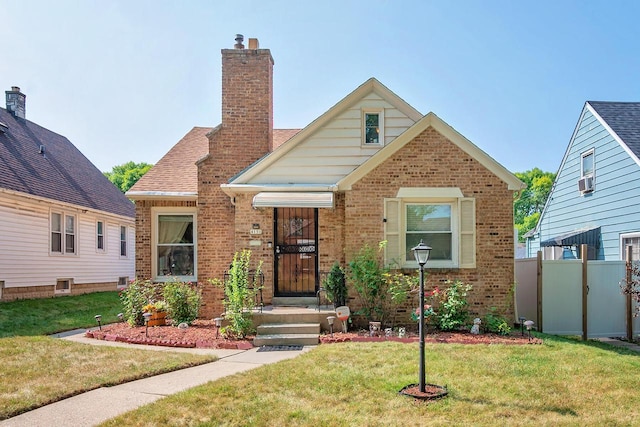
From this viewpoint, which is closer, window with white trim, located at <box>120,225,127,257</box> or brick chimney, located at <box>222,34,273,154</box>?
brick chimney, located at <box>222,34,273,154</box>

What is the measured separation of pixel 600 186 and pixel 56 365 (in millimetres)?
14295

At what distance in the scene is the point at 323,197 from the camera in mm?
9945

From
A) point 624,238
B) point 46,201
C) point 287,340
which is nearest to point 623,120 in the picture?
point 624,238

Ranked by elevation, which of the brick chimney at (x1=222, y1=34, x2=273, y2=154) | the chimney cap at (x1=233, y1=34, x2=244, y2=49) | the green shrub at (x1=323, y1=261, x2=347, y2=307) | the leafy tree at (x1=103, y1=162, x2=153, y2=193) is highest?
the leafy tree at (x1=103, y1=162, x2=153, y2=193)

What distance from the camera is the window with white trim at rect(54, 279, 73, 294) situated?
1691 centimetres

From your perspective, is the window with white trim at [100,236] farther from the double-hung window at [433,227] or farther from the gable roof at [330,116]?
the double-hung window at [433,227]

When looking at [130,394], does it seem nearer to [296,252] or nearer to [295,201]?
[295,201]

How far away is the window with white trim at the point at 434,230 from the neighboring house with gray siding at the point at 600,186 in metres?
5.62

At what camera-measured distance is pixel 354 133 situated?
36.3ft

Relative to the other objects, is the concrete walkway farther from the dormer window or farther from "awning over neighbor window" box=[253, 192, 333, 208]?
the dormer window

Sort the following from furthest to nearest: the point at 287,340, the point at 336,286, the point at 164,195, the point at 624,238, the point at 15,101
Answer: the point at 15,101
the point at 624,238
the point at 164,195
the point at 336,286
the point at 287,340

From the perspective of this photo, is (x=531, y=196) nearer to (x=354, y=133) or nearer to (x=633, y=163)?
(x=633, y=163)

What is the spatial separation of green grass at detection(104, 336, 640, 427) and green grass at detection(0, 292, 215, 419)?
49.3 inches

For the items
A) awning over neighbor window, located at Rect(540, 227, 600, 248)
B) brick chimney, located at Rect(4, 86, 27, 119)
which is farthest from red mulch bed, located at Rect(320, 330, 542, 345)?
brick chimney, located at Rect(4, 86, 27, 119)
